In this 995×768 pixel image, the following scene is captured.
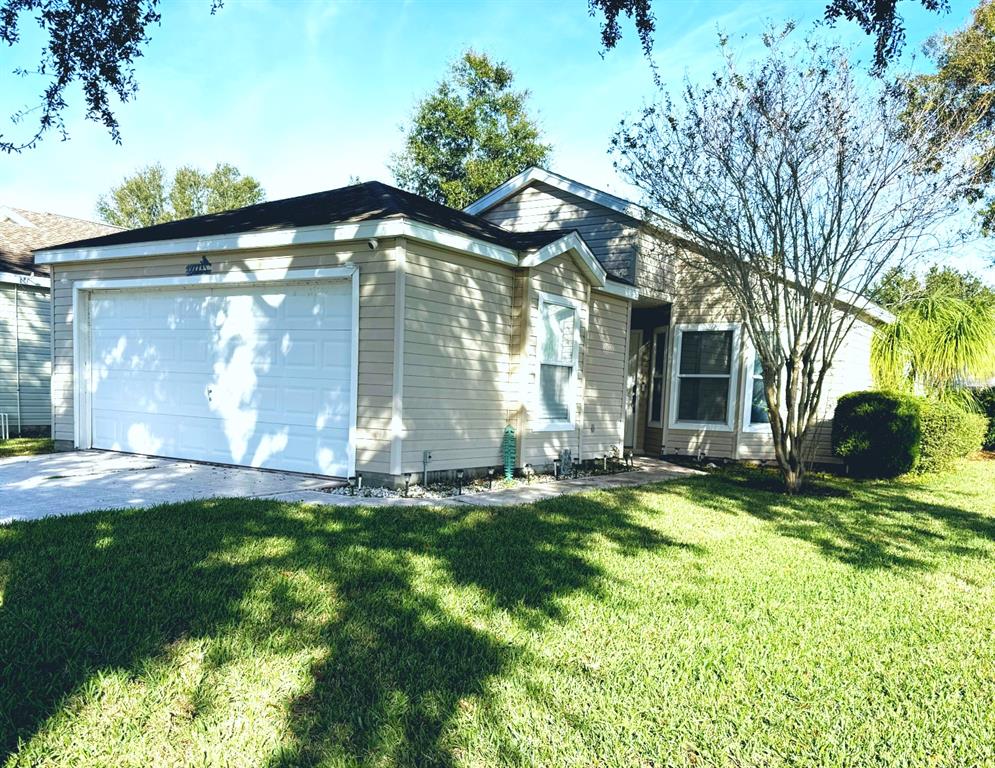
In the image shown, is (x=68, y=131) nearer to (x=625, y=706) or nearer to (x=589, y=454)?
(x=625, y=706)

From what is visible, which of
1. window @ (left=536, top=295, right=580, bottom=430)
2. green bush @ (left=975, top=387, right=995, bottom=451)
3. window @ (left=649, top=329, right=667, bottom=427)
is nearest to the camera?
window @ (left=536, top=295, right=580, bottom=430)

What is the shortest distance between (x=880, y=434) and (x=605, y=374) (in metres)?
4.16

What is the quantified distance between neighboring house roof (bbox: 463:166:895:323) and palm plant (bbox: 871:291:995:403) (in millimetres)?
423

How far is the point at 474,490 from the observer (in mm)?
7586

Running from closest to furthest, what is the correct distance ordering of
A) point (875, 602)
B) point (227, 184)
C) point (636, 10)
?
point (875, 602) < point (636, 10) < point (227, 184)

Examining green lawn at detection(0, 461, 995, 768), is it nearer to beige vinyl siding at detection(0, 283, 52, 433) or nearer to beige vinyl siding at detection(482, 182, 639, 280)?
beige vinyl siding at detection(482, 182, 639, 280)

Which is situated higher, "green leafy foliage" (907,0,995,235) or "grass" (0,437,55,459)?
"green leafy foliage" (907,0,995,235)

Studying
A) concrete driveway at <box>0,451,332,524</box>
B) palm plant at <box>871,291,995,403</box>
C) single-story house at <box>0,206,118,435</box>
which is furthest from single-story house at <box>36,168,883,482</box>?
palm plant at <box>871,291,995,403</box>

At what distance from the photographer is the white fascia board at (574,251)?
27.5 ft

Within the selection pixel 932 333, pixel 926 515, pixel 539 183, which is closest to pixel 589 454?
pixel 926 515

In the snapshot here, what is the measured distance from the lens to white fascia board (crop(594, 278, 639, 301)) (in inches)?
392

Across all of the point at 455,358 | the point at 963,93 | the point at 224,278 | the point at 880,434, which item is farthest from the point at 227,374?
the point at 963,93

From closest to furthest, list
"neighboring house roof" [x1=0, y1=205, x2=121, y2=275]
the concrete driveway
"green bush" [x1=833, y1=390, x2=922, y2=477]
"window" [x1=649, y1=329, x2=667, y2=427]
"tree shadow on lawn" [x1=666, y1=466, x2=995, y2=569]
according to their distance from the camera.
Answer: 1. "tree shadow on lawn" [x1=666, y1=466, x2=995, y2=569]
2. the concrete driveway
3. "green bush" [x1=833, y1=390, x2=922, y2=477]
4. "window" [x1=649, y1=329, x2=667, y2=427]
5. "neighboring house roof" [x1=0, y1=205, x2=121, y2=275]

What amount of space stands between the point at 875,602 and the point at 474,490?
14.2 ft
